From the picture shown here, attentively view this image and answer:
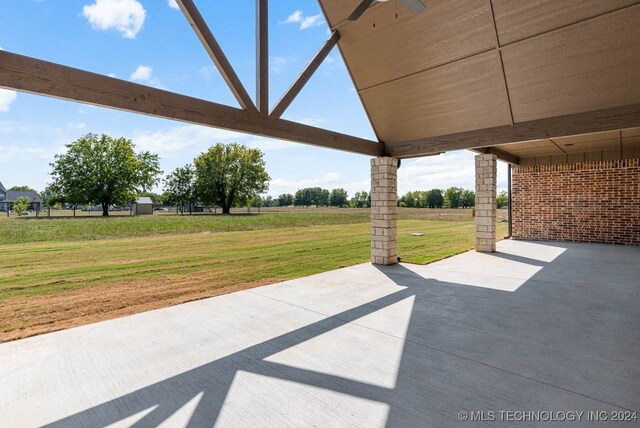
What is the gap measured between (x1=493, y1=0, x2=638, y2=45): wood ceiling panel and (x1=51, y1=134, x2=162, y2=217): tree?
79.0 ft

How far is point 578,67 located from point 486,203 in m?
4.88

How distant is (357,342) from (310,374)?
72 centimetres

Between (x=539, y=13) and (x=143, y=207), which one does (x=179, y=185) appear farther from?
(x=539, y=13)

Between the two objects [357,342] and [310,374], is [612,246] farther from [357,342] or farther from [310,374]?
[310,374]

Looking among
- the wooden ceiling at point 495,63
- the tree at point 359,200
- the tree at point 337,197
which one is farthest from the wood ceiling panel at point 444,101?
the tree at point 337,197

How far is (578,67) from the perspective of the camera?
4254 millimetres

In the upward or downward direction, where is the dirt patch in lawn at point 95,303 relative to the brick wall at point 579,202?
downward

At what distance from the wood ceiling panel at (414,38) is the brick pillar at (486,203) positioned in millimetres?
4894

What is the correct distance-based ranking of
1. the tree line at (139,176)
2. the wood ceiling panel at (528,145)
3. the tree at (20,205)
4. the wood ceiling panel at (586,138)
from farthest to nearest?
the tree line at (139,176)
the tree at (20,205)
the wood ceiling panel at (528,145)
the wood ceiling panel at (586,138)

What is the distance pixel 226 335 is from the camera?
127 inches

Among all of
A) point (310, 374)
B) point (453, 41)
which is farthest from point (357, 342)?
point (453, 41)

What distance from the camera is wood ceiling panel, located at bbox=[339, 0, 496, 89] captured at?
4.25m

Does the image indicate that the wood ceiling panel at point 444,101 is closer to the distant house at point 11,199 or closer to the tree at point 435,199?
the distant house at point 11,199

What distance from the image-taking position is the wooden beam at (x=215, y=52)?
10.7 feet
